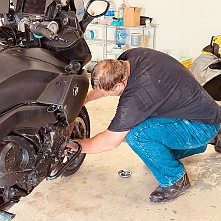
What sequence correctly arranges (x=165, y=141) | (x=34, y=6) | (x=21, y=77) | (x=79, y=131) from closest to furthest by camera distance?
1. (x=21, y=77)
2. (x=34, y=6)
3. (x=165, y=141)
4. (x=79, y=131)

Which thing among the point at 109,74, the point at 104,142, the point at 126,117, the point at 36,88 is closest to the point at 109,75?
the point at 109,74

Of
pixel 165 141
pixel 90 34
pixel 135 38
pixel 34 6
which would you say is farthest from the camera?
pixel 90 34

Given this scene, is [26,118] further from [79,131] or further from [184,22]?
[184,22]

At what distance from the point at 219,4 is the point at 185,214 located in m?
3.07

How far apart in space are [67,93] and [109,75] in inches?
11.9

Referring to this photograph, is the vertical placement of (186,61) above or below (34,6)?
below

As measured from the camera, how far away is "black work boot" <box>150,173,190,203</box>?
238 centimetres

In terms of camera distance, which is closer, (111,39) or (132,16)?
(132,16)

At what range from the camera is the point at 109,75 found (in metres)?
2.12

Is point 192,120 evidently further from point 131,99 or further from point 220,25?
point 220,25

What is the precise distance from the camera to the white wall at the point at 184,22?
4758mm

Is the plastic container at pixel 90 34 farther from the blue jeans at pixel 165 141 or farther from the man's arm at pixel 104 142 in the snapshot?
the man's arm at pixel 104 142

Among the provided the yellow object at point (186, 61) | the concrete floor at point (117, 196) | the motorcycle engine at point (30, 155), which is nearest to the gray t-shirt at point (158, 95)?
the motorcycle engine at point (30, 155)

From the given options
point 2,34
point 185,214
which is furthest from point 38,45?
point 185,214
